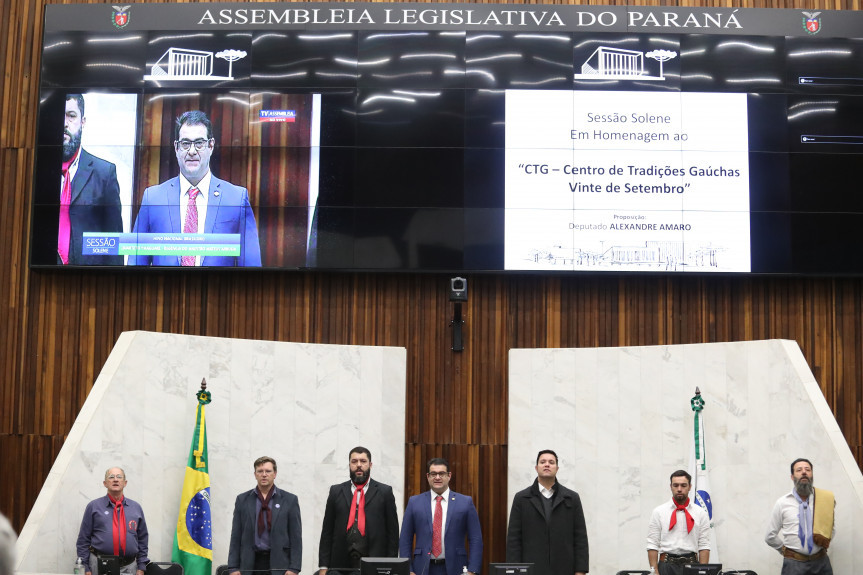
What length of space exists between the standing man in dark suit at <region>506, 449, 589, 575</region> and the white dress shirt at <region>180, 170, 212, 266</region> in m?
4.98

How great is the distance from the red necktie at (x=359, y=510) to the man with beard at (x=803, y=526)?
2864mm

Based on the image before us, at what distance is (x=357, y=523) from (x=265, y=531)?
0.65 meters

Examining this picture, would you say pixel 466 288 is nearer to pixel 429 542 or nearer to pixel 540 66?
pixel 540 66

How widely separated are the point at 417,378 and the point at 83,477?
370 cm

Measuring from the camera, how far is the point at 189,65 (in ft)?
36.2

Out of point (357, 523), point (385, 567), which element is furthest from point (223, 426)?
point (385, 567)

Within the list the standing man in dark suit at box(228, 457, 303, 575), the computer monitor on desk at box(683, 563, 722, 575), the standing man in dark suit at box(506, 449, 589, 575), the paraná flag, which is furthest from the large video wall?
the computer monitor on desk at box(683, 563, 722, 575)

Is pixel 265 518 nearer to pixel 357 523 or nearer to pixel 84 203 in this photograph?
pixel 357 523

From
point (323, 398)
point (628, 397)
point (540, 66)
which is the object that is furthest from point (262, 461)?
point (540, 66)

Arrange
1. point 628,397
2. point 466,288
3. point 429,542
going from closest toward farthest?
point 429,542
point 628,397
point 466,288

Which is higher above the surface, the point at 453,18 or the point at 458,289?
the point at 453,18

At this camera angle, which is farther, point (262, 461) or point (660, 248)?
point (660, 248)

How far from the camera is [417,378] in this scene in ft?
35.8

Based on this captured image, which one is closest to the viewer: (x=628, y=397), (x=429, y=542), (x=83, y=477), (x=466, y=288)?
(x=429, y=542)
